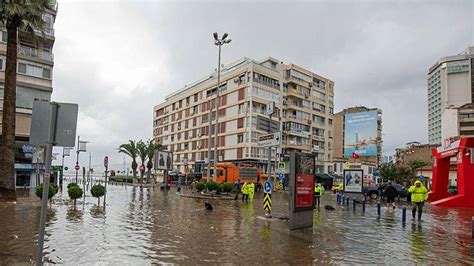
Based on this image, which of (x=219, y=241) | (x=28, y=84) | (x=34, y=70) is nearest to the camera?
(x=219, y=241)

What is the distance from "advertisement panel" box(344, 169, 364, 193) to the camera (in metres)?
24.5

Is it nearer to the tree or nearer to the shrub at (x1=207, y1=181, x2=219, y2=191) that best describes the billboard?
the tree

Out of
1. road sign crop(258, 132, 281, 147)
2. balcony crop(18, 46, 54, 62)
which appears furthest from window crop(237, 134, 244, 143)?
road sign crop(258, 132, 281, 147)

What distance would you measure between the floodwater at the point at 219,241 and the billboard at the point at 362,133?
44.8 metres

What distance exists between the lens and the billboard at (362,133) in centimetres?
5934

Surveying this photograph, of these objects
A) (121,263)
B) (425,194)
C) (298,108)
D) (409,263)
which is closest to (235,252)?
(121,263)

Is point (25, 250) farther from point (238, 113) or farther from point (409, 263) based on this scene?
point (238, 113)

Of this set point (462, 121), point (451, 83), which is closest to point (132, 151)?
point (462, 121)

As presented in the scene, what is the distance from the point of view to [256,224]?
1436 centimetres

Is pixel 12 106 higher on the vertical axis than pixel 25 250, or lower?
higher

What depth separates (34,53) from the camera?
37.5 m

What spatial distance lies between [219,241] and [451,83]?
155 metres

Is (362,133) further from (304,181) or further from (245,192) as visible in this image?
(304,181)

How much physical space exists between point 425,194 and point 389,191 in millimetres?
11964
